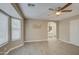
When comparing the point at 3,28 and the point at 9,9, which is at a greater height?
the point at 9,9

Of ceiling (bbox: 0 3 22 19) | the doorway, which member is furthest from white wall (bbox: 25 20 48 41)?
ceiling (bbox: 0 3 22 19)

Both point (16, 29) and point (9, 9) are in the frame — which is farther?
point (16, 29)

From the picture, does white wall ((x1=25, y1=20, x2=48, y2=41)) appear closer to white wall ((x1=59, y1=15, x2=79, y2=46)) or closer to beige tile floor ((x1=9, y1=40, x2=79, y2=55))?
beige tile floor ((x1=9, y1=40, x2=79, y2=55))

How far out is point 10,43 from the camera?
1.92m

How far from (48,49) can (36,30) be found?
20.2 inches

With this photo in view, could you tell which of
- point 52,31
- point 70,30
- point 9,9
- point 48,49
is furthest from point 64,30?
point 9,9

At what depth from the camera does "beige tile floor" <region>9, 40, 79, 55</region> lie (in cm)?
181

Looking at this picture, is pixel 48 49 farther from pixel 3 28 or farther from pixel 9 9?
pixel 9 9

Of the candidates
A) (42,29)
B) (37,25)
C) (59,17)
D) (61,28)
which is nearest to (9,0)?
(37,25)

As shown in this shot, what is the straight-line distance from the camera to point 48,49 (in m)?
1.91

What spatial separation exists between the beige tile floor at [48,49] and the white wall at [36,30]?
13cm

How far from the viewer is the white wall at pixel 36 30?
2.09m

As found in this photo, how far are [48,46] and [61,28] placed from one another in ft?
1.61

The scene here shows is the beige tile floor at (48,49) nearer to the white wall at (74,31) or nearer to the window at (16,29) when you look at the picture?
the white wall at (74,31)
